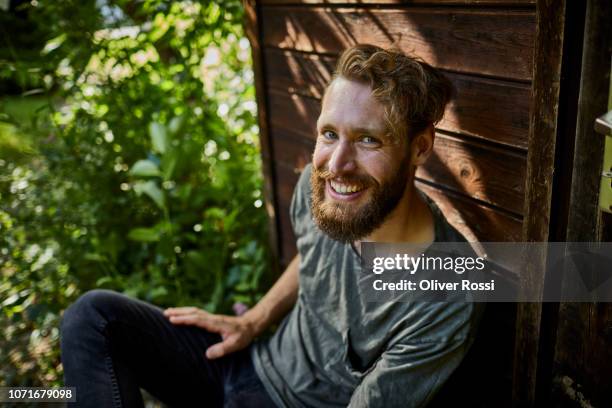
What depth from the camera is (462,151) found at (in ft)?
5.92

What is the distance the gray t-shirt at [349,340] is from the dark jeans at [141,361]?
0.40 feet

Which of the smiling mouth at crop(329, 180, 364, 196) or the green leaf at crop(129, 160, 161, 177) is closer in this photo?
the smiling mouth at crop(329, 180, 364, 196)

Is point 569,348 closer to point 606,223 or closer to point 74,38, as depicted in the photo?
point 606,223

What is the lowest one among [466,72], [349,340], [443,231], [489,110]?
[349,340]

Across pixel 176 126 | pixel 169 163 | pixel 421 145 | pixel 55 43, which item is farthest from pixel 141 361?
pixel 55 43

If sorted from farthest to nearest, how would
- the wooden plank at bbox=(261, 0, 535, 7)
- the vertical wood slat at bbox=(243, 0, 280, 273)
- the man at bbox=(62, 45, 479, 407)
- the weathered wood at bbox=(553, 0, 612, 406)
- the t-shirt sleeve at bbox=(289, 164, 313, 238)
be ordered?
1. the vertical wood slat at bbox=(243, 0, 280, 273)
2. the t-shirt sleeve at bbox=(289, 164, 313, 238)
3. the man at bbox=(62, 45, 479, 407)
4. the wooden plank at bbox=(261, 0, 535, 7)
5. the weathered wood at bbox=(553, 0, 612, 406)

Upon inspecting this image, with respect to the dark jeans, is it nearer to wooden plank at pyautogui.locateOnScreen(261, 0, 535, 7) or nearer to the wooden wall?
the wooden wall

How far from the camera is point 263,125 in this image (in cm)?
290

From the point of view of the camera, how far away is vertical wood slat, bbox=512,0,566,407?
1.37 m

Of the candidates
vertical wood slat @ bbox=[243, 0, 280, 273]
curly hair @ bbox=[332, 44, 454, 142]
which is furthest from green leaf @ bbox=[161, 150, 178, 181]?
curly hair @ bbox=[332, 44, 454, 142]

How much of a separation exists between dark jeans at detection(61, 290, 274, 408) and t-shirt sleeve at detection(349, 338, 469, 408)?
0.53 m

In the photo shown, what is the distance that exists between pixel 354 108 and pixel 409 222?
0.40 metres

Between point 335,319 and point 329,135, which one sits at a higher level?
point 329,135

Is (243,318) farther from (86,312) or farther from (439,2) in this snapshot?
(439,2)
